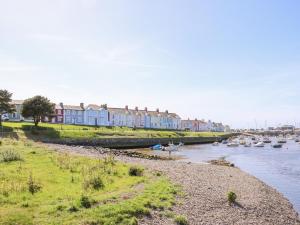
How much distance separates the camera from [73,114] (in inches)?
5827

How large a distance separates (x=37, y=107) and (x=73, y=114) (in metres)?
61.0

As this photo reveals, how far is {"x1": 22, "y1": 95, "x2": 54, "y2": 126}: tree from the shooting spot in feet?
287

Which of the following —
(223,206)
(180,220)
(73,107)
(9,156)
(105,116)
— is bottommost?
(223,206)

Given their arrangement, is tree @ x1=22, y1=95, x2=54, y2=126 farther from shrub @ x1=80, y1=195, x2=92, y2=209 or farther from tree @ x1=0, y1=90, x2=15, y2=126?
shrub @ x1=80, y1=195, x2=92, y2=209

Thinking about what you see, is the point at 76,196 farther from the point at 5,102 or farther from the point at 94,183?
the point at 5,102

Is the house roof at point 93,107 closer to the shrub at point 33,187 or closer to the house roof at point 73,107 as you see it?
the house roof at point 73,107

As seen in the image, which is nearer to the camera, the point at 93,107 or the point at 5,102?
the point at 5,102

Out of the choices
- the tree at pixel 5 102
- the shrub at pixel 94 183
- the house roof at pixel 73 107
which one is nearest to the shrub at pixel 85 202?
the shrub at pixel 94 183

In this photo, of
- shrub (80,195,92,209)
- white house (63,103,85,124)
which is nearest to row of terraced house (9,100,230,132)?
white house (63,103,85,124)

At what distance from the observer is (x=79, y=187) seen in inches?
958

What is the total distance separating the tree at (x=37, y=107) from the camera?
287 feet

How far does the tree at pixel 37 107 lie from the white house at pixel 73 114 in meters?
56.7

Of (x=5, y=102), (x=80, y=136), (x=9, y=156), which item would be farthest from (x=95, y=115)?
(x=9, y=156)

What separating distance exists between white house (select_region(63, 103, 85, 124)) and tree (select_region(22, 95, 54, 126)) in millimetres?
56740
